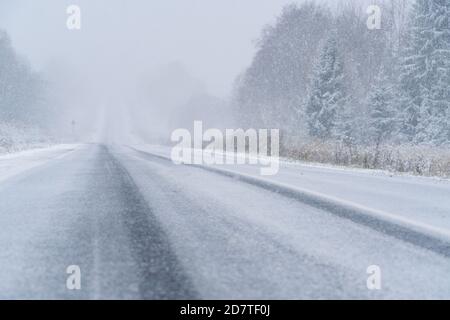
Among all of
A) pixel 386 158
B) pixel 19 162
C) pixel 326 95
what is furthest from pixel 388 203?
pixel 326 95

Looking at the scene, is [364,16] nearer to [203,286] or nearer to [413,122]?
[413,122]

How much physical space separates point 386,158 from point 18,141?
38.2 meters

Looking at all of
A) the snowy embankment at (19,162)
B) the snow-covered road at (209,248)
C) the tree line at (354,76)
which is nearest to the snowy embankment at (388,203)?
the snow-covered road at (209,248)

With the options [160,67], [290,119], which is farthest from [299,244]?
[160,67]

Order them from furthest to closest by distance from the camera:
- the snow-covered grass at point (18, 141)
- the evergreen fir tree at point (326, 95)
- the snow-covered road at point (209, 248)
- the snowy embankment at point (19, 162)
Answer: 1. the evergreen fir tree at point (326, 95)
2. the snow-covered grass at point (18, 141)
3. the snowy embankment at point (19, 162)
4. the snow-covered road at point (209, 248)

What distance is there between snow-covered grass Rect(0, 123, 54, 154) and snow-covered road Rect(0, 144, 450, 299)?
67.0 feet

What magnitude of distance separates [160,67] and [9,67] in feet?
293

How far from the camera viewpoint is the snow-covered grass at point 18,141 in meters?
27.8

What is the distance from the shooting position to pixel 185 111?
346ft

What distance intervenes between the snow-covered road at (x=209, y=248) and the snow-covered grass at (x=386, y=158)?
22.7ft

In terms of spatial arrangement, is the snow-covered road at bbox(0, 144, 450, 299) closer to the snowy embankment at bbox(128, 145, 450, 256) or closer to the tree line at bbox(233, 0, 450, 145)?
the snowy embankment at bbox(128, 145, 450, 256)

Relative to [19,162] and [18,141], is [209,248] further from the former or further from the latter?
[18,141]

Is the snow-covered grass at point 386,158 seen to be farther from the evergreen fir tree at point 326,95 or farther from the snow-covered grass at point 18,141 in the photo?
the snow-covered grass at point 18,141
